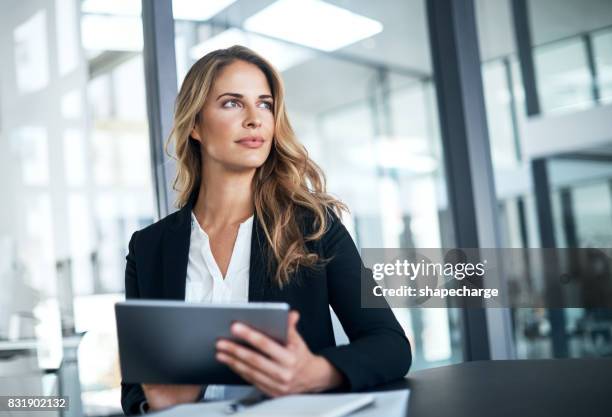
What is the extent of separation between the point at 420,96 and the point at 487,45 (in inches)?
47.9

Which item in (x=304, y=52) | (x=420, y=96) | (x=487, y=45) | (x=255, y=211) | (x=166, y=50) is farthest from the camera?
(x=420, y=96)

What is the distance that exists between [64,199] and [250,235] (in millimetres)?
1150

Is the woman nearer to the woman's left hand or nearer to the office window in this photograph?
the woman's left hand

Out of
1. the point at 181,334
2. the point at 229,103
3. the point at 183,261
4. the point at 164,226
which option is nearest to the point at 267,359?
the point at 181,334

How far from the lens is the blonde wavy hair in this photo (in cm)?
161

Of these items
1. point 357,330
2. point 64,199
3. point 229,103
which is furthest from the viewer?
point 64,199

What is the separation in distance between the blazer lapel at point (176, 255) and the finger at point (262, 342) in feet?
1.97

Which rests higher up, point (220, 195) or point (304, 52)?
point (304, 52)

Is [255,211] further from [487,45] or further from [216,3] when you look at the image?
[487,45]

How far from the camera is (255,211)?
168 centimetres

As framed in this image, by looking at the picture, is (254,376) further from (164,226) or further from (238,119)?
(238,119)

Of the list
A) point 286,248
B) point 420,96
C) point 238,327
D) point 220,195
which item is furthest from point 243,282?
point 420,96

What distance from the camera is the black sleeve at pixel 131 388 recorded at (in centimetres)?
138

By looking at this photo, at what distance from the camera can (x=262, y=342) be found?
974 millimetres
